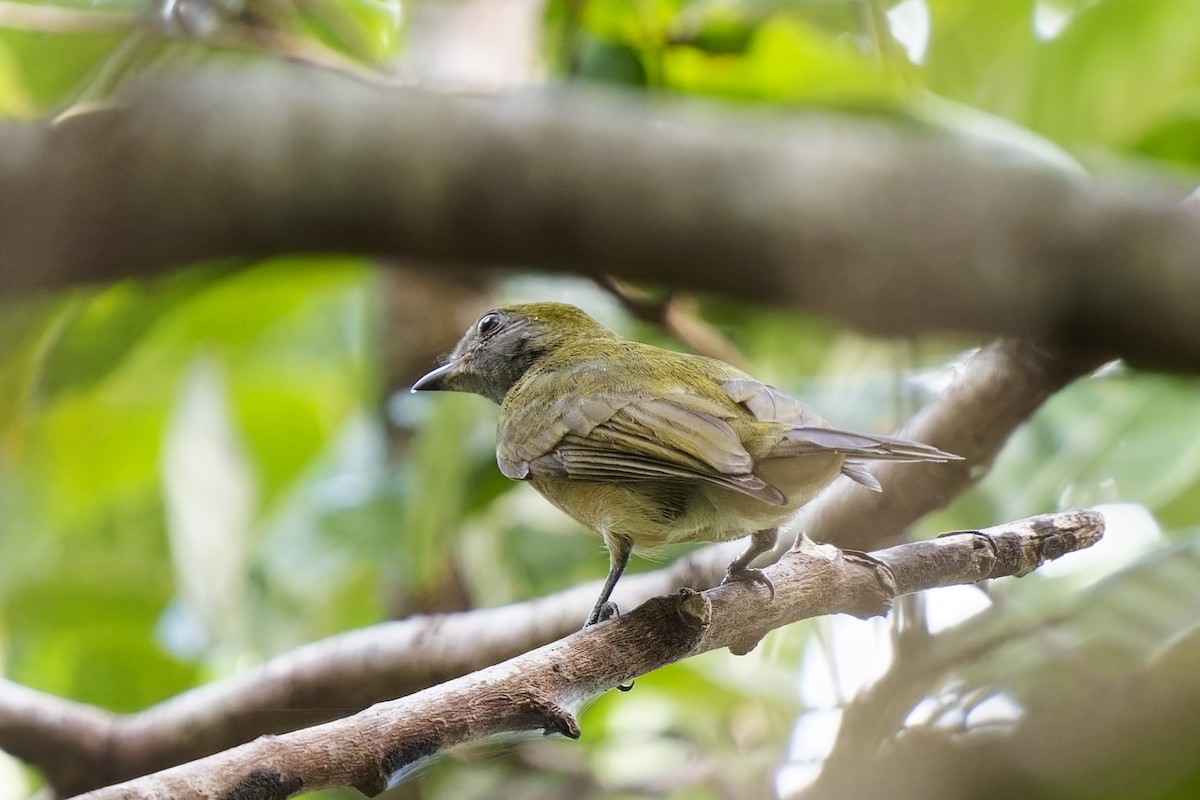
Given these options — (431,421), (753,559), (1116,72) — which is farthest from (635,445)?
(1116,72)

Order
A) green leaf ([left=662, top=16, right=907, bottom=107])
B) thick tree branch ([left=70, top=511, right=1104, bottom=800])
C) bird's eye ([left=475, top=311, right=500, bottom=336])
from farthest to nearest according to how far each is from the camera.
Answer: green leaf ([left=662, top=16, right=907, bottom=107]), bird's eye ([left=475, top=311, right=500, bottom=336]), thick tree branch ([left=70, top=511, right=1104, bottom=800])

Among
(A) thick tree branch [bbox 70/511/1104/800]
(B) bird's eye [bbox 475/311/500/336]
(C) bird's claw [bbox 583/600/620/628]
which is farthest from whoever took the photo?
(B) bird's eye [bbox 475/311/500/336]

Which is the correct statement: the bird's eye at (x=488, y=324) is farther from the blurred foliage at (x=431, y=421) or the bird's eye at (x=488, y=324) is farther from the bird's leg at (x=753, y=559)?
the bird's leg at (x=753, y=559)

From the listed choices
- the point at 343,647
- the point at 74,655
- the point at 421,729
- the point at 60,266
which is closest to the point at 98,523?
the point at 74,655

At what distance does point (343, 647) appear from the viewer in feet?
7.63

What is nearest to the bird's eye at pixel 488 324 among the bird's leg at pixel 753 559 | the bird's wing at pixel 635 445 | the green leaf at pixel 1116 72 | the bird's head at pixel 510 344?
the bird's head at pixel 510 344

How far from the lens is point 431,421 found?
2.84 metres

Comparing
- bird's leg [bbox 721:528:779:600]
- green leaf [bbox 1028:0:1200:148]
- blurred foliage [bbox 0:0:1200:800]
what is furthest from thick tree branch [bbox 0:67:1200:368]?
green leaf [bbox 1028:0:1200:148]

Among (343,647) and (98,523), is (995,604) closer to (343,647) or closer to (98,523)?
(343,647)

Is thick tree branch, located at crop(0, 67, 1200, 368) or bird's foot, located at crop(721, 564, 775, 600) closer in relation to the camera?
thick tree branch, located at crop(0, 67, 1200, 368)

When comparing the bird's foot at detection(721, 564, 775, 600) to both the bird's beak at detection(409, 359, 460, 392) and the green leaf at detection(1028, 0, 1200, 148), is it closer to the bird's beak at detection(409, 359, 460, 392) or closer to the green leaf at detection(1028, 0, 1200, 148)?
the bird's beak at detection(409, 359, 460, 392)

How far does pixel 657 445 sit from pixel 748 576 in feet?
1.27

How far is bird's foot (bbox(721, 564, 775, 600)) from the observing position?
1406 mm

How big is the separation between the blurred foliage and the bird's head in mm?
168
